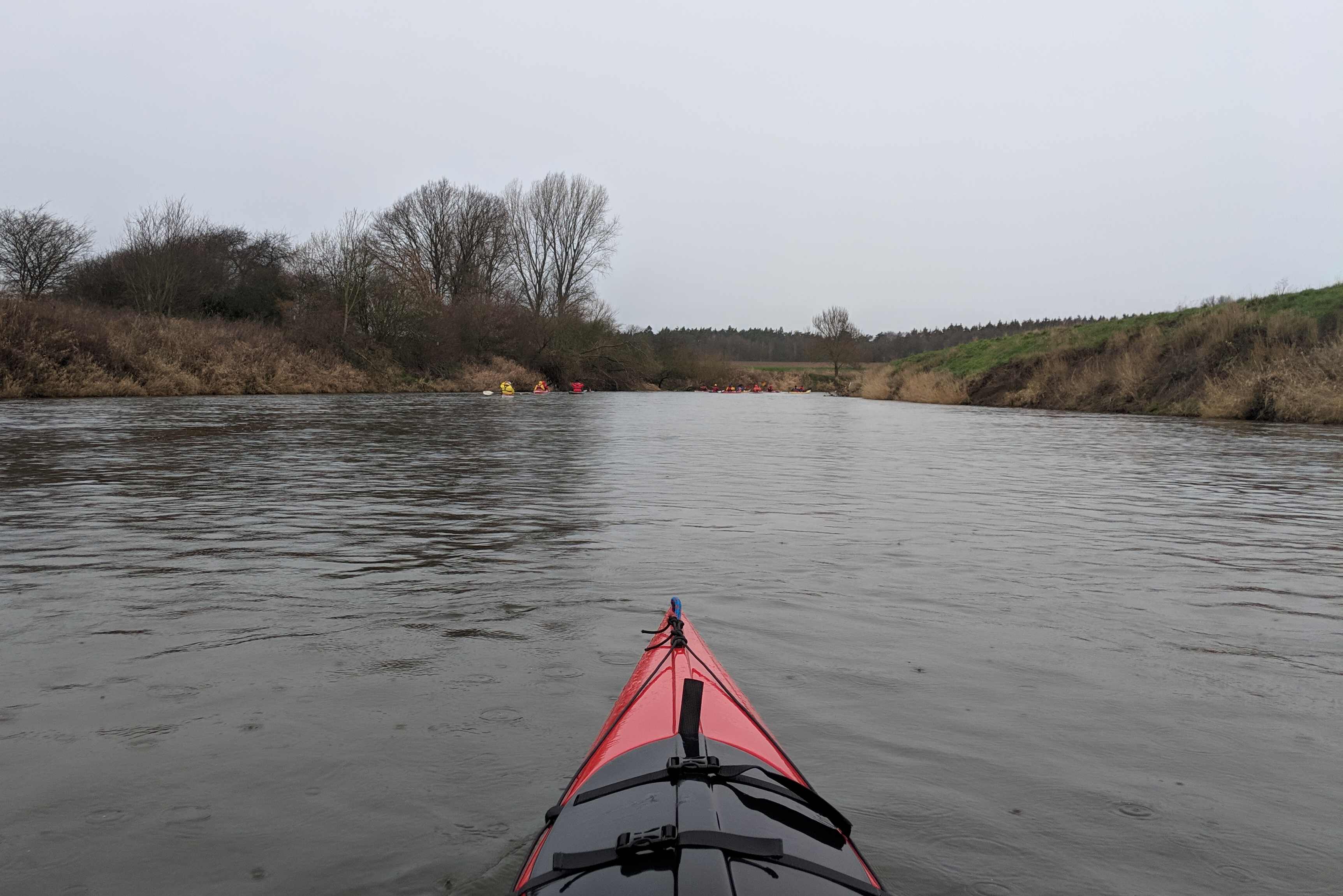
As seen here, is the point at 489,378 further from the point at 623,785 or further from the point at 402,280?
the point at 623,785

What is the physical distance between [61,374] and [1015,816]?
25001 mm

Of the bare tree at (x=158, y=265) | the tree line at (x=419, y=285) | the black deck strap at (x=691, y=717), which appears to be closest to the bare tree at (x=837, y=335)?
the tree line at (x=419, y=285)

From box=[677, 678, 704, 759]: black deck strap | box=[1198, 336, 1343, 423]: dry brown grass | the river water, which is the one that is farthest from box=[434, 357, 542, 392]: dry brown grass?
box=[677, 678, 704, 759]: black deck strap

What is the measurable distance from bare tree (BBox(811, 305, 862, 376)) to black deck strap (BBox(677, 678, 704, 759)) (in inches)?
2213

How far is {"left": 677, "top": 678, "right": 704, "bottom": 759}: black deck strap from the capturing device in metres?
2.02

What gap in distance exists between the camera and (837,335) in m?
57.3

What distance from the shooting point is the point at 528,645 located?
391 cm

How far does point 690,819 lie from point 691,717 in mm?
413

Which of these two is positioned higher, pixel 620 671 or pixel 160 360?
pixel 160 360

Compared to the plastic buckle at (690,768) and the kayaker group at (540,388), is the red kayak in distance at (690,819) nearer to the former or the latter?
the plastic buckle at (690,768)

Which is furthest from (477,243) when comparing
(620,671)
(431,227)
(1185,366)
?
(620,671)

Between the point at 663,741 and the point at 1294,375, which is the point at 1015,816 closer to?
the point at 663,741

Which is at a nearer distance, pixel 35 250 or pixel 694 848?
pixel 694 848

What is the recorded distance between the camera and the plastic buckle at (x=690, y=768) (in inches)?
74.3
